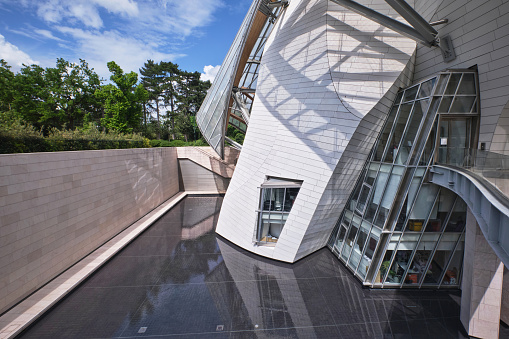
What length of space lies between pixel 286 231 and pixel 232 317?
172 inches

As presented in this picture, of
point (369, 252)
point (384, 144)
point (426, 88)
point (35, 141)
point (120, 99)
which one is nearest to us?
point (426, 88)

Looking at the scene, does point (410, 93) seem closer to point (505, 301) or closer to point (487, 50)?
point (487, 50)

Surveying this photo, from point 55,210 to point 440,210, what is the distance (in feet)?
47.5

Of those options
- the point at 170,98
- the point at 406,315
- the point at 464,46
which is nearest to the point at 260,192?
the point at 406,315

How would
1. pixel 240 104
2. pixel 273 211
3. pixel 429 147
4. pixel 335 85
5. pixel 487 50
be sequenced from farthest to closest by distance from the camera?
pixel 240 104, pixel 273 211, pixel 335 85, pixel 429 147, pixel 487 50

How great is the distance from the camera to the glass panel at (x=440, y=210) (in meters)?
8.50

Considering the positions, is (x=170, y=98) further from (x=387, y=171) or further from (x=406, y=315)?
(x=406, y=315)

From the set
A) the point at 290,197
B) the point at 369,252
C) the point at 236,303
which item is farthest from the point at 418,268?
the point at 236,303

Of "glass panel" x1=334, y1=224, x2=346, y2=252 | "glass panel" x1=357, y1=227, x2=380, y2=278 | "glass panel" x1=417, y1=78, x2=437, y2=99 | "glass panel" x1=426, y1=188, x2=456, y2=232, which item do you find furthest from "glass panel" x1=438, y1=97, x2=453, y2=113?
"glass panel" x1=334, y1=224, x2=346, y2=252

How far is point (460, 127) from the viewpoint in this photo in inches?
322

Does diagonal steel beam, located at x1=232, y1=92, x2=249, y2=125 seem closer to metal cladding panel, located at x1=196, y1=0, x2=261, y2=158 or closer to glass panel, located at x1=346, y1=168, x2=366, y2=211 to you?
metal cladding panel, located at x1=196, y1=0, x2=261, y2=158

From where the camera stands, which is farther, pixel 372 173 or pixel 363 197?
pixel 363 197

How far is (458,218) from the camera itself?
8703 mm

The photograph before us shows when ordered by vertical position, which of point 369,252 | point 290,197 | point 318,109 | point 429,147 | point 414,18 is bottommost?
point 369,252
